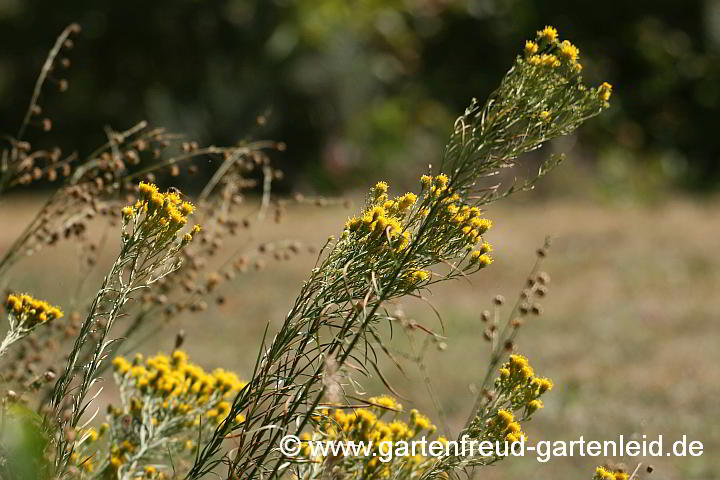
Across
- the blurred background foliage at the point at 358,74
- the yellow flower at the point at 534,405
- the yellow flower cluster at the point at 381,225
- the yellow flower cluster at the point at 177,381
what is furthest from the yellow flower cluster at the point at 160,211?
the blurred background foliage at the point at 358,74

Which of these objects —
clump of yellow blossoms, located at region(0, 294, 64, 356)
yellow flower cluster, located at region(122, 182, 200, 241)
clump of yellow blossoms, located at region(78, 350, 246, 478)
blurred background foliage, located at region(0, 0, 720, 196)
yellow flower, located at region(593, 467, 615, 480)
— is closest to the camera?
yellow flower cluster, located at region(122, 182, 200, 241)

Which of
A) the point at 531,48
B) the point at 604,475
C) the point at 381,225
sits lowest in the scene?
the point at 604,475

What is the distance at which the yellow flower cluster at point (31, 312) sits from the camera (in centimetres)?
202

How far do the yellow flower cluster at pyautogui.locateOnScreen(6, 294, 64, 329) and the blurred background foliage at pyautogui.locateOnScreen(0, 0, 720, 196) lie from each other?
8.19 metres

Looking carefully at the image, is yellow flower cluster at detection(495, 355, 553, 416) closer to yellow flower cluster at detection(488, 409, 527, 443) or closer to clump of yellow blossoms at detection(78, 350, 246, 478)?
yellow flower cluster at detection(488, 409, 527, 443)

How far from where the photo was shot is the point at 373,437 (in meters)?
2.12

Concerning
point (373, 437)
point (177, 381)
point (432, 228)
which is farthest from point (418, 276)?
point (177, 381)

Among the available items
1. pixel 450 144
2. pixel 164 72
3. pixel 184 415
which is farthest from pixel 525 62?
pixel 164 72

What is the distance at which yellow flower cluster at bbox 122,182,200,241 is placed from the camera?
5.84 ft

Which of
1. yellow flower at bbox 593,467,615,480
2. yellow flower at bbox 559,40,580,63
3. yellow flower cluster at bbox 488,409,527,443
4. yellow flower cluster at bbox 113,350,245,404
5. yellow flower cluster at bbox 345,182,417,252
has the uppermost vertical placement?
yellow flower at bbox 559,40,580,63

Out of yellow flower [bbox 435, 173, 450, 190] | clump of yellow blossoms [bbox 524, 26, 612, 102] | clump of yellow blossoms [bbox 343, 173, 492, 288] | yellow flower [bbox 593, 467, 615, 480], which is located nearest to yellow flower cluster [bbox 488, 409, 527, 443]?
yellow flower [bbox 593, 467, 615, 480]

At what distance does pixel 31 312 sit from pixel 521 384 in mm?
924

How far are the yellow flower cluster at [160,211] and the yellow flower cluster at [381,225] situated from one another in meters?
0.29

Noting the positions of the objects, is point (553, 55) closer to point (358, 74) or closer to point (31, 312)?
point (31, 312)
